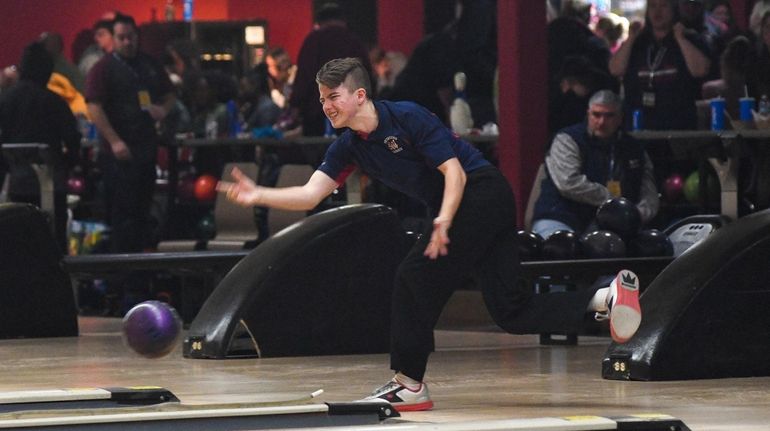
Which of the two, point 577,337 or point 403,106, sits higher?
point 403,106

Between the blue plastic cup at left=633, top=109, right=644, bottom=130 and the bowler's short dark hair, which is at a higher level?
the bowler's short dark hair

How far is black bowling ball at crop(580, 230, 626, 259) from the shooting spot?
31.2 feet

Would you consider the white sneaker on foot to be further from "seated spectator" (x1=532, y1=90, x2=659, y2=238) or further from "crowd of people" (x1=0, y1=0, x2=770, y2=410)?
"seated spectator" (x1=532, y1=90, x2=659, y2=238)

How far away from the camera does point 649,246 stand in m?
9.61

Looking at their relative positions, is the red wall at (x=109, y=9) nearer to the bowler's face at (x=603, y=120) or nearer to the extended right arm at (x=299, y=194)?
the bowler's face at (x=603, y=120)

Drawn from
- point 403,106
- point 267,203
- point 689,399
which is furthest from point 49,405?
point 689,399

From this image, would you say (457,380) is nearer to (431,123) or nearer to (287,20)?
(431,123)

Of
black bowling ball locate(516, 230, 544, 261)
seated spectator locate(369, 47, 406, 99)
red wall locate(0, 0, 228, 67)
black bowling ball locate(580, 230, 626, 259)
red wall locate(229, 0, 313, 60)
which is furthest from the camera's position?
red wall locate(229, 0, 313, 60)

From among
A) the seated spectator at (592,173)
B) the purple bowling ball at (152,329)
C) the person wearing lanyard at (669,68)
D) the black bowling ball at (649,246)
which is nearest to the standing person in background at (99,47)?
the person wearing lanyard at (669,68)

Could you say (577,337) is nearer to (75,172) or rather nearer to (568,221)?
(568,221)

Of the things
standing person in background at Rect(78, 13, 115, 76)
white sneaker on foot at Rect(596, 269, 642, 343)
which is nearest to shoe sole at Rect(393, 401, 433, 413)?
white sneaker on foot at Rect(596, 269, 642, 343)

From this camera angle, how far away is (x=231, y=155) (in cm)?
1414

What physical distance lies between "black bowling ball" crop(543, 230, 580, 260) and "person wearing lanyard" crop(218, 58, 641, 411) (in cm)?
310

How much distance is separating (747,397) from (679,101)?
449 cm
